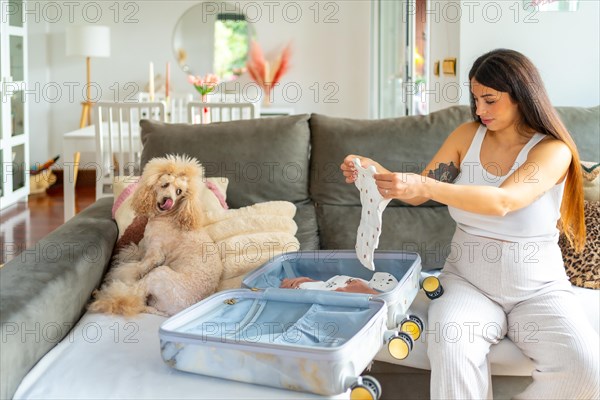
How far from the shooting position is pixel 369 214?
6.82 ft

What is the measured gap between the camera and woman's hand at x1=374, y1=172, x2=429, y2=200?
188 cm

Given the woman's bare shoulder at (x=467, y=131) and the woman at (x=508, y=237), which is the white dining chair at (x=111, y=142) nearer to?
the woman's bare shoulder at (x=467, y=131)

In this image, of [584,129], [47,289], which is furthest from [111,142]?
[584,129]

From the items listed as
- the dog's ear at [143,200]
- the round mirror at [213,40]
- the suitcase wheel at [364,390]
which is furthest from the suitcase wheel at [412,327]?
the round mirror at [213,40]

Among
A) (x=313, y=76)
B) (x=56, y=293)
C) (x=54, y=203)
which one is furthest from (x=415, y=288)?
(x=313, y=76)

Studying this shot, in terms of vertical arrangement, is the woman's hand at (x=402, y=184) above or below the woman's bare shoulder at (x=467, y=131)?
below

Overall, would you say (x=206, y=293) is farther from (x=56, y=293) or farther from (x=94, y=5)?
(x=94, y=5)

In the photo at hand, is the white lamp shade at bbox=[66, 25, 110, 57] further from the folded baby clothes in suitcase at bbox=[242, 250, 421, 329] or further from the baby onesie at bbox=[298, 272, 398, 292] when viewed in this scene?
the baby onesie at bbox=[298, 272, 398, 292]

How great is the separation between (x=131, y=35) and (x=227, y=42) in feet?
2.97

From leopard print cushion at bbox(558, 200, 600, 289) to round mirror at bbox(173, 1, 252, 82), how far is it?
5.10 m

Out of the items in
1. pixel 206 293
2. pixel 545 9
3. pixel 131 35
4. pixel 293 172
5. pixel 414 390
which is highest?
pixel 131 35

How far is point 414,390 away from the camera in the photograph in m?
2.21

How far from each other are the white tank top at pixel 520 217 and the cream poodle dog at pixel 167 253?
0.80m

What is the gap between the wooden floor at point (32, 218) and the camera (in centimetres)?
482
